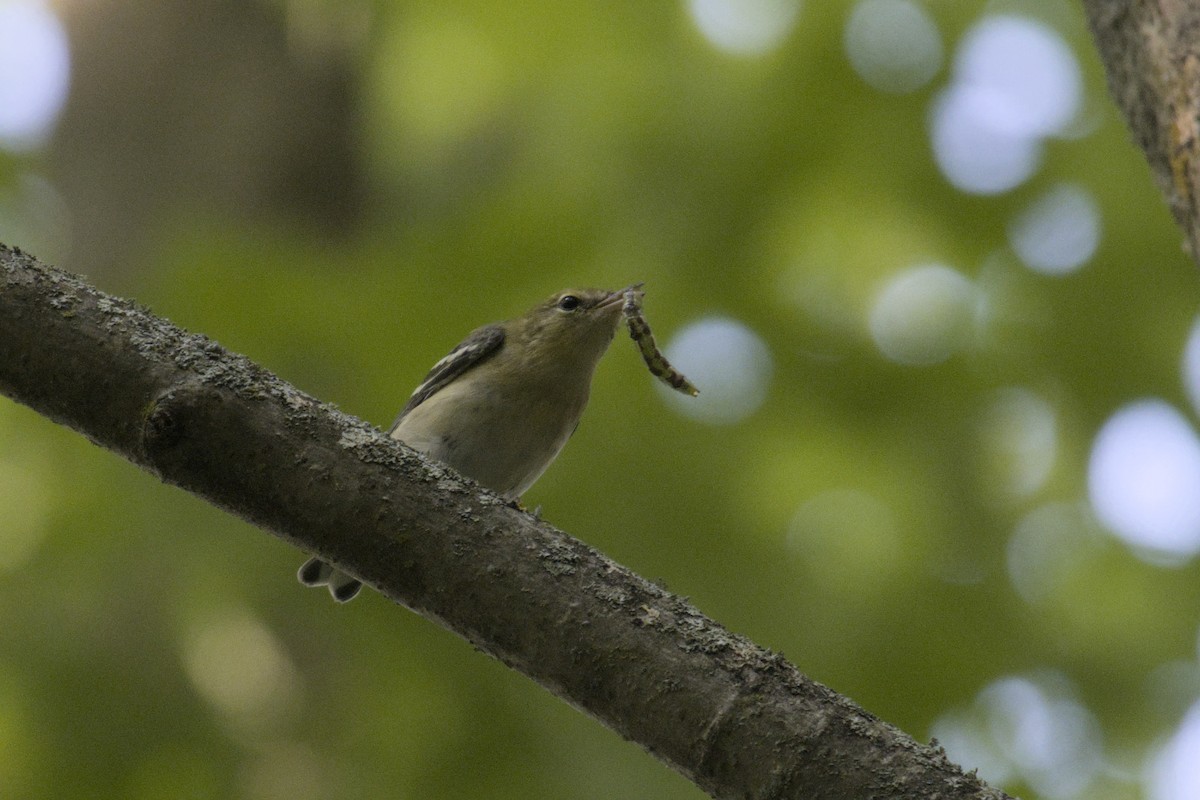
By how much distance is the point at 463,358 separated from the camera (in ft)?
21.9

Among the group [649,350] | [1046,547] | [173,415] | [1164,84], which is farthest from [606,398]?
[173,415]

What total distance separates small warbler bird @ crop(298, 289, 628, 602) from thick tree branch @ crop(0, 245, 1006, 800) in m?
2.90

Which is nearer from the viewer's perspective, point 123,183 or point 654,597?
point 654,597

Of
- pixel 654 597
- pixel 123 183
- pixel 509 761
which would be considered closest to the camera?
pixel 654 597

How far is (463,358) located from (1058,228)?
11.9ft

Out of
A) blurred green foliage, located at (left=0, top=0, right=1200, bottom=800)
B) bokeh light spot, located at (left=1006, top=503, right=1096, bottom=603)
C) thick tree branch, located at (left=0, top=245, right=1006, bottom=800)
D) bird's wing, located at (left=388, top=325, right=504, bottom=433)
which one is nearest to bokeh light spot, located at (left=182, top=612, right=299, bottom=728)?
blurred green foliage, located at (left=0, top=0, right=1200, bottom=800)

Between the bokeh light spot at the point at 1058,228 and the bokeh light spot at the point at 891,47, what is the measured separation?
3.42 feet

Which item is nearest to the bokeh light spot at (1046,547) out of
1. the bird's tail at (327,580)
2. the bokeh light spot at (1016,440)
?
the bokeh light spot at (1016,440)

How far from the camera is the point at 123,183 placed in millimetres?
7672

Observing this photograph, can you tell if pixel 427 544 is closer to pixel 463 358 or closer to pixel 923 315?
pixel 463 358

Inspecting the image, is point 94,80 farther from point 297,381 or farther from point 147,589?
point 147,589

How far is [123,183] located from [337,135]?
1.40m


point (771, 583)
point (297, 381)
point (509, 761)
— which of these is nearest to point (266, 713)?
point (509, 761)

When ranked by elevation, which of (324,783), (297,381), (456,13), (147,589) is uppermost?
(456,13)
